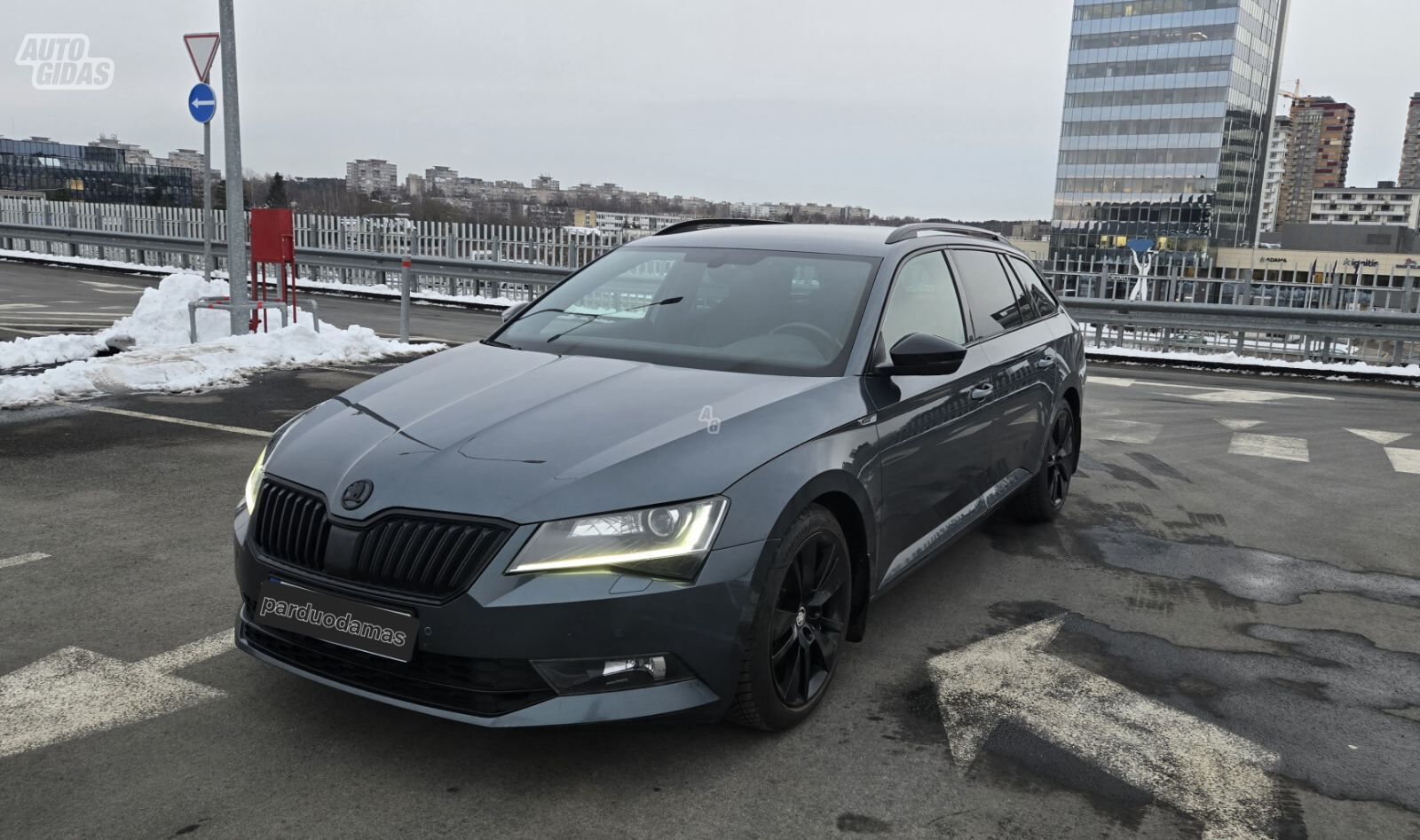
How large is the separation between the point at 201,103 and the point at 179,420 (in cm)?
777

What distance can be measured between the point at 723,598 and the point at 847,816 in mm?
676

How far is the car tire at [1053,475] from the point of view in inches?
234

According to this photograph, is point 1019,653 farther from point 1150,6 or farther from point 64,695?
point 1150,6

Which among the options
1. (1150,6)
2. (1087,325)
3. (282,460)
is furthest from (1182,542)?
(1150,6)

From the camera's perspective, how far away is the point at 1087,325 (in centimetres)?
1983

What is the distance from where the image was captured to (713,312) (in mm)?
4332

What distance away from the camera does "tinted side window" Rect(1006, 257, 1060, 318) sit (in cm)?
602

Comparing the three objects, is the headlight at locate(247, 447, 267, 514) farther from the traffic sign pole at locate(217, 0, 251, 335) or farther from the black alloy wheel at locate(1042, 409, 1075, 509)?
the traffic sign pole at locate(217, 0, 251, 335)

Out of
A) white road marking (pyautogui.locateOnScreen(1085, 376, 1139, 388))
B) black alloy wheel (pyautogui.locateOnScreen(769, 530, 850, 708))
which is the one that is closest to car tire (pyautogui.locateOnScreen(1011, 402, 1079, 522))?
black alloy wheel (pyautogui.locateOnScreen(769, 530, 850, 708))

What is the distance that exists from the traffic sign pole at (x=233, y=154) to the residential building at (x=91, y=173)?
3936 cm

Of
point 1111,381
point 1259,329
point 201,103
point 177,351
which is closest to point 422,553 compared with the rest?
point 177,351

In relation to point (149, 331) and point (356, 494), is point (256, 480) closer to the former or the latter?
point (356, 494)

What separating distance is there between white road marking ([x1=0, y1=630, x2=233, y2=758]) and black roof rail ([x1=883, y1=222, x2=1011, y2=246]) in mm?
3168

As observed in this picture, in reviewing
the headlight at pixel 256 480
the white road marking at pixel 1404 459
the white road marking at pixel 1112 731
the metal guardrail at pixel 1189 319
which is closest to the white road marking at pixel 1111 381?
the metal guardrail at pixel 1189 319
